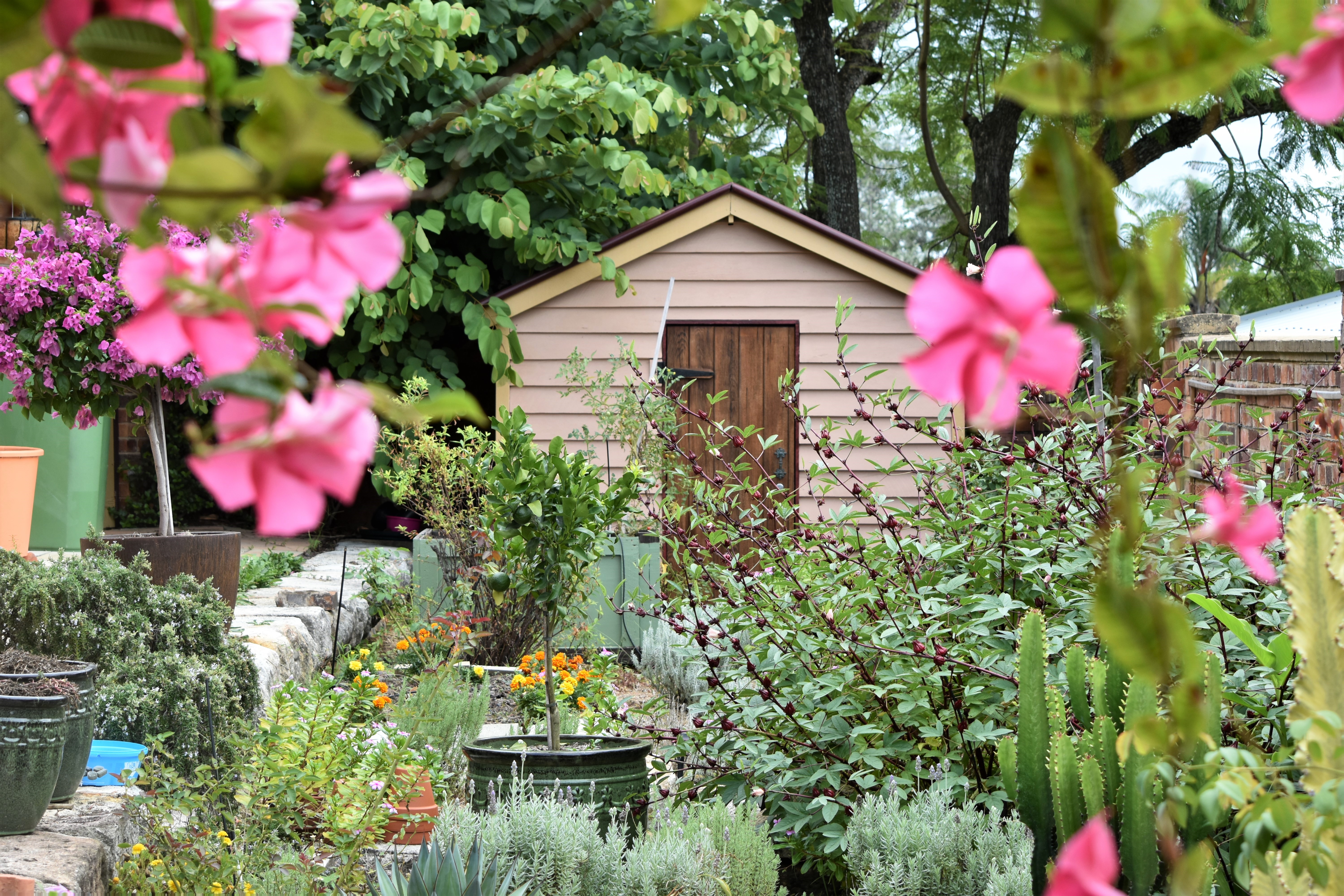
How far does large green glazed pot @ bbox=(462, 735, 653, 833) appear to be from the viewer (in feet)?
10.8

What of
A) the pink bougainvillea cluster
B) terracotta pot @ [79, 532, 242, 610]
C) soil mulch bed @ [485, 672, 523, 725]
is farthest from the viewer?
soil mulch bed @ [485, 672, 523, 725]

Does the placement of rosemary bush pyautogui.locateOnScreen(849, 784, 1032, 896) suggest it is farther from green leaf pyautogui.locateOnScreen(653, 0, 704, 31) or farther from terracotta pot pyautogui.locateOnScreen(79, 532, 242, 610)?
terracotta pot pyautogui.locateOnScreen(79, 532, 242, 610)

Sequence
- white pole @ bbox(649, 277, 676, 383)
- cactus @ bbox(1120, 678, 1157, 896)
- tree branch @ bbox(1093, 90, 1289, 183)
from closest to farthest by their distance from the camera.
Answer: cactus @ bbox(1120, 678, 1157, 896)
white pole @ bbox(649, 277, 676, 383)
tree branch @ bbox(1093, 90, 1289, 183)

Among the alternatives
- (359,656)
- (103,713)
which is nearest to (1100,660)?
(103,713)

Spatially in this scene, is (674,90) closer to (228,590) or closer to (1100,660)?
(228,590)

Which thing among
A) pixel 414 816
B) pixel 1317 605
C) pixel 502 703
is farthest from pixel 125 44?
pixel 502 703

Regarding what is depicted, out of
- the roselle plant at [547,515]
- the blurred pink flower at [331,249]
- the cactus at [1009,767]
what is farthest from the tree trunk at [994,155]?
the blurred pink flower at [331,249]

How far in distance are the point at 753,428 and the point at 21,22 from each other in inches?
120

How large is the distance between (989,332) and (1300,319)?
1322 centimetres

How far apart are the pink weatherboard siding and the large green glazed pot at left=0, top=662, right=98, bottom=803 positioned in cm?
589

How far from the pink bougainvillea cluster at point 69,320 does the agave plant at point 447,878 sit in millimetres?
2715

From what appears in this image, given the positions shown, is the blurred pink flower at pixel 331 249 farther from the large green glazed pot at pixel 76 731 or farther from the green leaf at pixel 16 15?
the large green glazed pot at pixel 76 731

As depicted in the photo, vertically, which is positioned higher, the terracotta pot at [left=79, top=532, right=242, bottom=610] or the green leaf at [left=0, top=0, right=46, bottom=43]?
the green leaf at [left=0, top=0, right=46, bottom=43]

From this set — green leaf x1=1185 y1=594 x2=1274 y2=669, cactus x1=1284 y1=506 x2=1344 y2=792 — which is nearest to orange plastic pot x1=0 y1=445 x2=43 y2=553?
green leaf x1=1185 y1=594 x2=1274 y2=669
